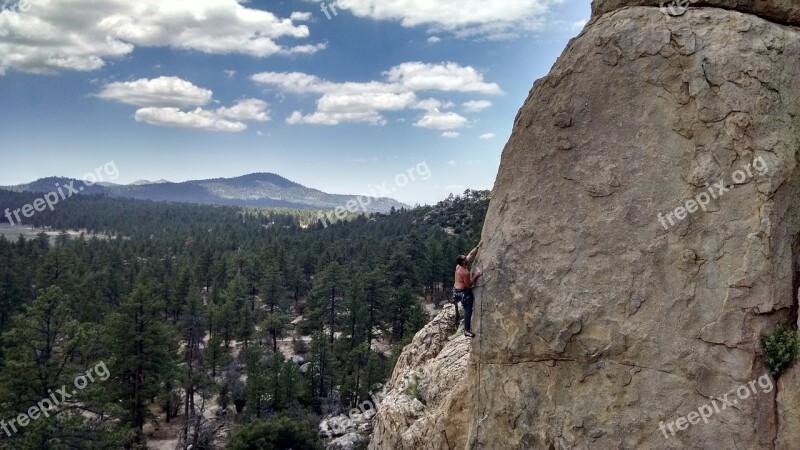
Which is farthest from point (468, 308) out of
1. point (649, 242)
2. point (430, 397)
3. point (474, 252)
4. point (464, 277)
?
point (430, 397)

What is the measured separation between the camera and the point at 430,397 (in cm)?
1552

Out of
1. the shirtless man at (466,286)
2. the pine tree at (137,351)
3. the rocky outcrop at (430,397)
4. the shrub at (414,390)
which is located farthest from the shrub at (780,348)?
the pine tree at (137,351)

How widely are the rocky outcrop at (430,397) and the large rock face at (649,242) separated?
1286mm

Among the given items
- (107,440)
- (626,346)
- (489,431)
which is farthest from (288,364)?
(626,346)

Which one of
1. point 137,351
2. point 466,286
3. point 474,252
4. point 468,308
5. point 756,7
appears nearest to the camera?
point 756,7

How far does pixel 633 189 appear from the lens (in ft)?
33.8

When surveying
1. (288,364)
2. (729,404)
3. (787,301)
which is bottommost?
(288,364)

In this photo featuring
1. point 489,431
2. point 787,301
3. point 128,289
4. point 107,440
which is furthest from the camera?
point 128,289

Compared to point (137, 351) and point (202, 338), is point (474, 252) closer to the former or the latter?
point (137, 351)

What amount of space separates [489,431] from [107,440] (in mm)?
24397

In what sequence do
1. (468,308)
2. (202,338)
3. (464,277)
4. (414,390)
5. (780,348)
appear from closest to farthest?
(780,348) → (464,277) → (468,308) → (414,390) → (202,338)

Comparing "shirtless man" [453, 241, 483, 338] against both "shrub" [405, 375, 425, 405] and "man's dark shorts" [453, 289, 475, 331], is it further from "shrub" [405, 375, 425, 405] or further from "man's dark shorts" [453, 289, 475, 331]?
"shrub" [405, 375, 425, 405]

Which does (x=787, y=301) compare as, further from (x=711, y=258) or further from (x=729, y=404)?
(x=729, y=404)

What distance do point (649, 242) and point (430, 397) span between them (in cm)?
837
